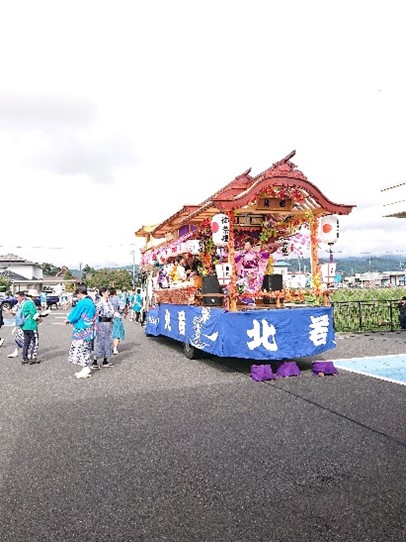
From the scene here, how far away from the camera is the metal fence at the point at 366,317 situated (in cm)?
1594

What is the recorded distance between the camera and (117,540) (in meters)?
3.15

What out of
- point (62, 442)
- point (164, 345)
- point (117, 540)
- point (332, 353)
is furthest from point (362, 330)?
point (117, 540)

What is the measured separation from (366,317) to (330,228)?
24.7 ft

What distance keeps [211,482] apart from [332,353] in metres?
7.97

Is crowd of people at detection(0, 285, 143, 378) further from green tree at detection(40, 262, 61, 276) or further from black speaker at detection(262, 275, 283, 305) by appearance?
green tree at detection(40, 262, 61, 276)

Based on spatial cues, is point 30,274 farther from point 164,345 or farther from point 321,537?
point 321,537

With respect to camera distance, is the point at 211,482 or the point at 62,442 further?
the point at 62,442

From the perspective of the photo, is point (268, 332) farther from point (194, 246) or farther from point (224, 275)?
point (194, 246)

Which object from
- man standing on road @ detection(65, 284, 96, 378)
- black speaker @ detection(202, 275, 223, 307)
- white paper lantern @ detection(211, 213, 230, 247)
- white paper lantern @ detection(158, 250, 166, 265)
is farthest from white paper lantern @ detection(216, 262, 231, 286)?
white paper lantern @ detection(158, 250, 166, 265)

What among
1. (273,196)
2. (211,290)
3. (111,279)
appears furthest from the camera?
(111,279)

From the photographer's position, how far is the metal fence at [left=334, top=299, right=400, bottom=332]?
52.3 feet

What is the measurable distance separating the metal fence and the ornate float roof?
6.60m

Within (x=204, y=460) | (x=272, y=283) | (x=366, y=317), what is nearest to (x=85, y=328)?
(x=272, y=283)

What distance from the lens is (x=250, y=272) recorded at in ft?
36.9
